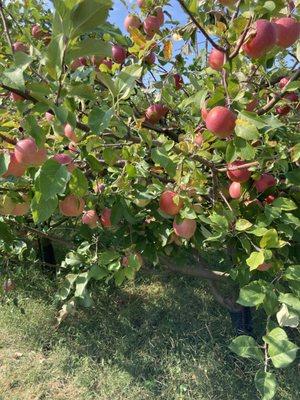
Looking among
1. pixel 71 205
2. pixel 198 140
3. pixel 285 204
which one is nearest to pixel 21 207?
pixel 71 205

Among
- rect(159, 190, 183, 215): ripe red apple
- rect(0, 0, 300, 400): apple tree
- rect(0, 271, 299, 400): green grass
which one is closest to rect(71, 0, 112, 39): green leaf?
rect(0, 0, 300, 400): apple tree

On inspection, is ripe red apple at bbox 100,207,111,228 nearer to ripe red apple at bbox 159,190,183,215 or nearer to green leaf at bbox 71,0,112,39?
ripe red apple at bbox 159,190,183,215

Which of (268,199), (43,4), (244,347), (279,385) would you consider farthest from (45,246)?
(244,347)

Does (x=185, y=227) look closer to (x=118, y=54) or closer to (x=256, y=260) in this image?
(x=256, y=260)

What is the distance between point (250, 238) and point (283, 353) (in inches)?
16.4

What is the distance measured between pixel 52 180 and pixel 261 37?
57cm

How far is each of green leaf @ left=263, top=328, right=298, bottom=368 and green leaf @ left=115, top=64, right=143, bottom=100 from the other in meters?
0.69

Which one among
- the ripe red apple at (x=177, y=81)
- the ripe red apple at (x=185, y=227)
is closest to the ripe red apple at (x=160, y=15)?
the ripe red apple at (x=177, y=81)

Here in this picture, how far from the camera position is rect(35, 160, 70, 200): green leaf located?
824 mm

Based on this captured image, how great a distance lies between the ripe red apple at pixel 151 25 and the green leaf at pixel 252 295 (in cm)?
108

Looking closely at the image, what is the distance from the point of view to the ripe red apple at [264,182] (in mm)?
1372

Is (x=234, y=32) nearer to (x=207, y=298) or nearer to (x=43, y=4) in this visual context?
(x=43, y=4)

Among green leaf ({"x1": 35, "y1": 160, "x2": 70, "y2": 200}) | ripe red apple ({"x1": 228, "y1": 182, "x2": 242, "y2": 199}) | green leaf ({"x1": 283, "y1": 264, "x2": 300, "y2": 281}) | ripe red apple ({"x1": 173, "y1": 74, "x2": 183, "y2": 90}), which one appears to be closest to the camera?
green leaf ({"x1": 35, "y1": 160, "x2": 70, "y2": 200})

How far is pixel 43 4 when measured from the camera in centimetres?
277
